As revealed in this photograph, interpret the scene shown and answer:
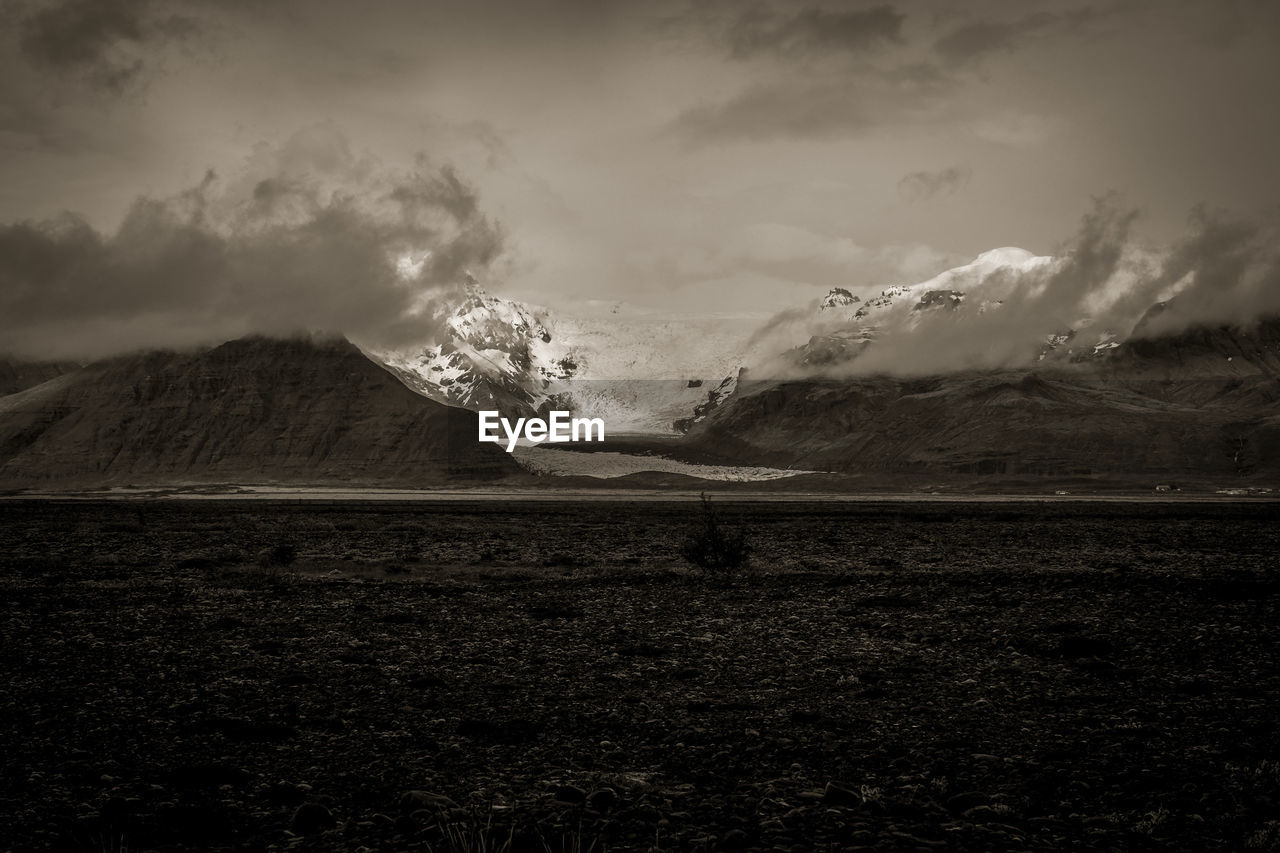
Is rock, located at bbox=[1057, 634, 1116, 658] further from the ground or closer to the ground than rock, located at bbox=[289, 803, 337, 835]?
further from the ground

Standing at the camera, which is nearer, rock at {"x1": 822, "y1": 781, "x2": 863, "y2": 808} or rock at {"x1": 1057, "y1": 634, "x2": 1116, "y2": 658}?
rock at {"x1": 822, "y1": 781, "x2": 863, "y2": 808}

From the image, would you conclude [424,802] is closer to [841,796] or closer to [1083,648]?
[841,796]

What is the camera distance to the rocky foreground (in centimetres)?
1145

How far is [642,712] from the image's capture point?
1642 cm

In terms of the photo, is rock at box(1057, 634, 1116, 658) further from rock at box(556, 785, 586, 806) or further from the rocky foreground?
rock at box(556, 785, 586, 806)

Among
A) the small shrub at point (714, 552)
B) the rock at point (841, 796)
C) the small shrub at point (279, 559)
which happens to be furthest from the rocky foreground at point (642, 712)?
the small shrub at point (279, 559)

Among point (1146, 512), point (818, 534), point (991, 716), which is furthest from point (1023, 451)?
point (991, 716)

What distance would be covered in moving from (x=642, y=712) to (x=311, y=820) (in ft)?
20.4

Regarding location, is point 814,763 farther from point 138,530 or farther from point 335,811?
point 138,530

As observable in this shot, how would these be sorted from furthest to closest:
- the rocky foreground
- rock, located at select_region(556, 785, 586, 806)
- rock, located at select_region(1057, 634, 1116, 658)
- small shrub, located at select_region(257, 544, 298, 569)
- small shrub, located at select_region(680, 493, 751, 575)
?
small shrub, located at select_region(257, 544, 298, 569)
small shrub, located at select_region(680, 493, 751, 575)
rock, located at select_region(1057, 634, 1116, 658)
rock, located at select_region(556, 785, 586, 806)
the rocky foreground

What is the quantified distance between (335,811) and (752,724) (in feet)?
21.4

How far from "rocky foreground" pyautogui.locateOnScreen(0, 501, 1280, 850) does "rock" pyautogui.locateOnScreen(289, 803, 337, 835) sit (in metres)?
0.04

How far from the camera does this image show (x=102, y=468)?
19938 centimetres

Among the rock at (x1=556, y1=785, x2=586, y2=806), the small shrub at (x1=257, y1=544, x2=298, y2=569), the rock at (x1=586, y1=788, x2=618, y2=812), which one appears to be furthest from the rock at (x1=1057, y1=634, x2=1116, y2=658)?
the small shrub at (x1=257, y1=544, x2=298, y2=569)
